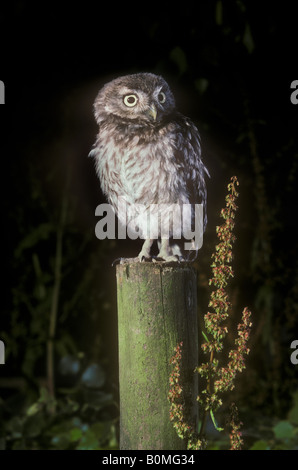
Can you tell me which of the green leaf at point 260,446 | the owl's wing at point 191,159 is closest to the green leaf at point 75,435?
the green leaf at point 260,446

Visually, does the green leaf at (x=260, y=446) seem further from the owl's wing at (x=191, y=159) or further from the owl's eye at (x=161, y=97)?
the owl's eye at (x=161, y=97)

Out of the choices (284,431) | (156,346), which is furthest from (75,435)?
(156,346)

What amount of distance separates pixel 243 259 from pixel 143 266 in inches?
68.1

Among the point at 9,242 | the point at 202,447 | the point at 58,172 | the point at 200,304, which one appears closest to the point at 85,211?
the point at 58,172

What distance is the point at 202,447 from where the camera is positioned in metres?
2.40

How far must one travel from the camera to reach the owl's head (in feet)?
8.71

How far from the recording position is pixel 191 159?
9.48 feet

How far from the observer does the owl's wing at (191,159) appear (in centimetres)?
281

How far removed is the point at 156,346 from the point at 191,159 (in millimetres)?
1002

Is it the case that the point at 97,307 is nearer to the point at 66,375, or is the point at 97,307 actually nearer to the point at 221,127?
the point at 66,375

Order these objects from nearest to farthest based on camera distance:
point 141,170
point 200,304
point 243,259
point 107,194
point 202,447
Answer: point 202,447, point 141,170, point 107,194, point 200,304, point 243,259

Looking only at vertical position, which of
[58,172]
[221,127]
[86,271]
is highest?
[221,127]

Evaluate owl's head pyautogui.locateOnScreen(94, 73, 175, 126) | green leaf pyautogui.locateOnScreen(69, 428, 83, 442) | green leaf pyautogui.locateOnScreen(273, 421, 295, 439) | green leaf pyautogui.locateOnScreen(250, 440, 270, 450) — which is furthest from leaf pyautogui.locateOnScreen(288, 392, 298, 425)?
owl's head pyautogui.locateOnScreen(94, 73, 175, 126)

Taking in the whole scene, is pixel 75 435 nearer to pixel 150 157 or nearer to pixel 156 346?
pixel 156 346
